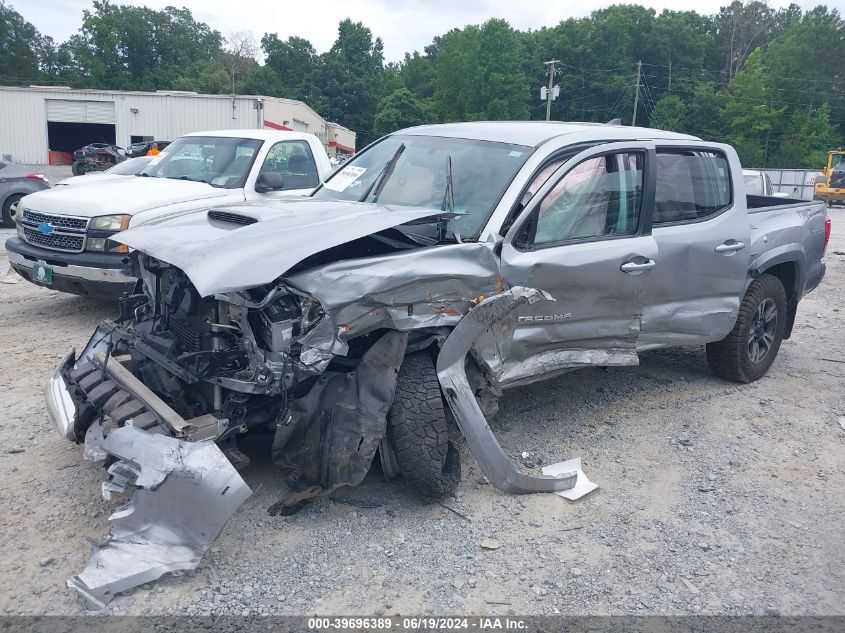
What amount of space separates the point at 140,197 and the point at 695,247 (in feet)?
16.4

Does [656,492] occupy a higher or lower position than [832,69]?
lower

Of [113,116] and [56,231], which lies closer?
[56,231]

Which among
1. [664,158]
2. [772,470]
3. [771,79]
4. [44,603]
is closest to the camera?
[44,603]

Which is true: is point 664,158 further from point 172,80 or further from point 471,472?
point 172,80

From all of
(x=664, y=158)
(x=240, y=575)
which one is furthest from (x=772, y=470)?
(x=240, y=575)

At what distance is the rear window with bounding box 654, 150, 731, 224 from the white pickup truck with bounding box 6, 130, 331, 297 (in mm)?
3727

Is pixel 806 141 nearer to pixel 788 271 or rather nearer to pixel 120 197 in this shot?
pixel 788 271

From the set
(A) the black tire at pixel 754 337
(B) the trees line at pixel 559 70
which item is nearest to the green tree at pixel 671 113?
(B) the trees line at pixel 559 70

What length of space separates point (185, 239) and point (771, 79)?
6961cm

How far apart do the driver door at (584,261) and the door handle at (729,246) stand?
0.73m

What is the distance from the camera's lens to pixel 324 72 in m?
76.1

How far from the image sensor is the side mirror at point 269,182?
7.12 meters

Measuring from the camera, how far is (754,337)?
18.8ft

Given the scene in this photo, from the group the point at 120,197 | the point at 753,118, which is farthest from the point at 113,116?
the point at 753,118
